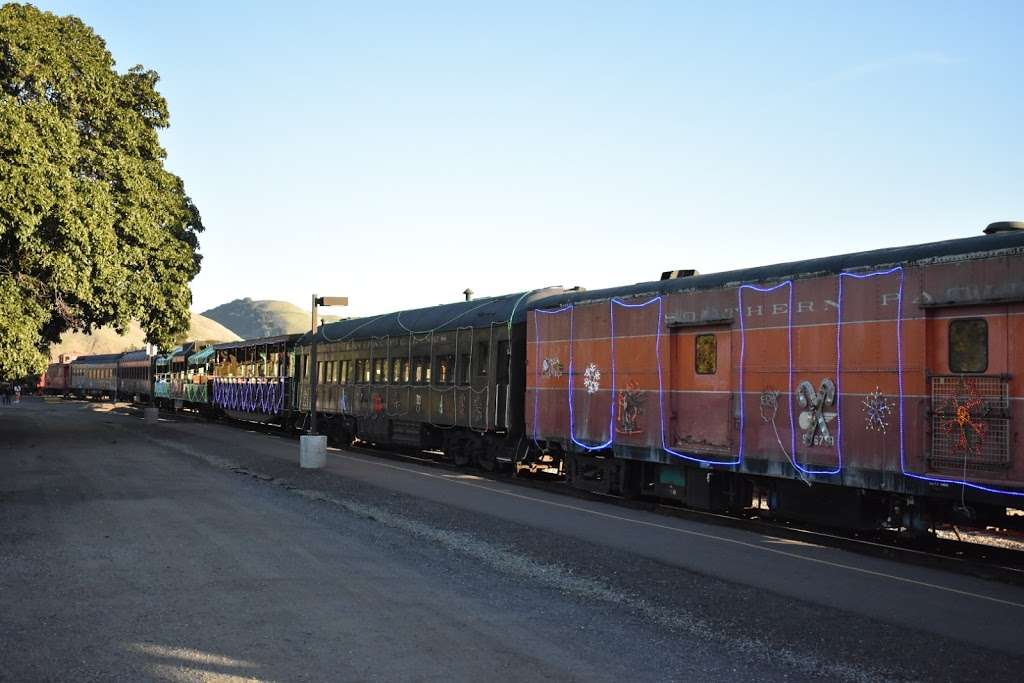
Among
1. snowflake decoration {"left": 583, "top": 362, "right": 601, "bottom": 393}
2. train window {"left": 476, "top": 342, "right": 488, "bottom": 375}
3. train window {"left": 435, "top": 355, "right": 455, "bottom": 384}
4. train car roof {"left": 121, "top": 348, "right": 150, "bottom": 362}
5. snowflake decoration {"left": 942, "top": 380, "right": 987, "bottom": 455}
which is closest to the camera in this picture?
snowflake decoration {"left": 942, "top": 380, "right": 987, "bottom": 455}

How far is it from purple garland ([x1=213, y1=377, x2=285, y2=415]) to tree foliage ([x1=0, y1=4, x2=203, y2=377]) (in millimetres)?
4245

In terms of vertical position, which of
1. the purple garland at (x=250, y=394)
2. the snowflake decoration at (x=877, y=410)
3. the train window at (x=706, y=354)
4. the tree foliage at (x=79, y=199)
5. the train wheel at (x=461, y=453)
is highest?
the tree foliage at (x=79, y=199)

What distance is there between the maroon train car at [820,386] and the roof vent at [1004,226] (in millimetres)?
38

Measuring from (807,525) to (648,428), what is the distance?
2819 mm

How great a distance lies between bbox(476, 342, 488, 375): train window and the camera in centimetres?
1914

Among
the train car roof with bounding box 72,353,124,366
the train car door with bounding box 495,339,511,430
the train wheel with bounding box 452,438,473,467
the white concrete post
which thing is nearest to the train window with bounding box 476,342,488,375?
the train car door with bounding box 495,339,511,430

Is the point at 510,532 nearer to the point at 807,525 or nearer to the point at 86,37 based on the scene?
the point at 807,525

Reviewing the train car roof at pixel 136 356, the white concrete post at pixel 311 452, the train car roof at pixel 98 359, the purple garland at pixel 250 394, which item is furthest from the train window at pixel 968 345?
the train car roof at pixel 98 359

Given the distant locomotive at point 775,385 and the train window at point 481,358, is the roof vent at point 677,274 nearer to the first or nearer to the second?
the distant locomotive at point 775,385

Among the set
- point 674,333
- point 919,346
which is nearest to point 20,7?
point 674,333

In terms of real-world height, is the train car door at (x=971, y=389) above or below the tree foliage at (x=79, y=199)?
below

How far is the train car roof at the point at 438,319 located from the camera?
18.6m

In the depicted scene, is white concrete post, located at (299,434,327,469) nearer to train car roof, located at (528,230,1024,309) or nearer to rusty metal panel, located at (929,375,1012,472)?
train car roof, located at (528,230,1024,309)

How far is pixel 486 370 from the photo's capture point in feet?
62.1
